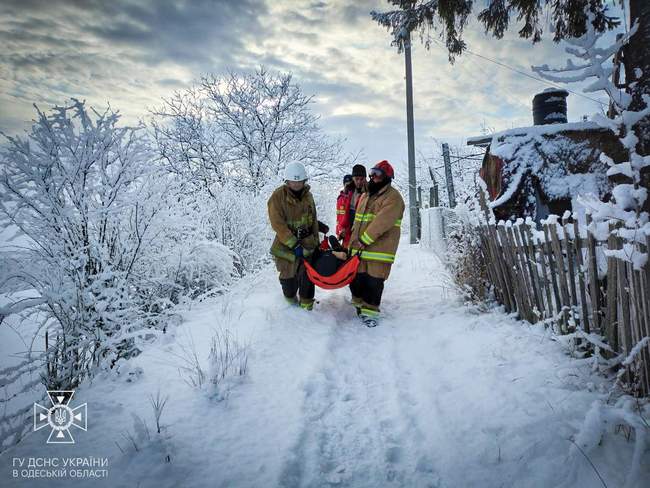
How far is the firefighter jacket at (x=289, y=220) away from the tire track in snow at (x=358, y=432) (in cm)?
186

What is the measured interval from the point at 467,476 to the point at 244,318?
9.78 feet

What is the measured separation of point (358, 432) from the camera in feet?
7.22

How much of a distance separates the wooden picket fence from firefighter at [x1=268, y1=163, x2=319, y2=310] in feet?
8.08

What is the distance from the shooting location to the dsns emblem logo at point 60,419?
1.97 meters

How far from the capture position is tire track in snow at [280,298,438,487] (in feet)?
6.00

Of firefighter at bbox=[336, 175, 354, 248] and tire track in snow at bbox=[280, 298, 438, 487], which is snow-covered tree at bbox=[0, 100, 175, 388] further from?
firefighter at bbox=[336, 175, 354, 248]

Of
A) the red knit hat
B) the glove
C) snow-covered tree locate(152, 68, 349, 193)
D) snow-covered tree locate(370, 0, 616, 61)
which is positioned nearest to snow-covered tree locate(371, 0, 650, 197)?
snow-covered tree locate(370, 0, 616, 61)

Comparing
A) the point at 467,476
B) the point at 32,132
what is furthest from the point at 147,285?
the point at 467,476

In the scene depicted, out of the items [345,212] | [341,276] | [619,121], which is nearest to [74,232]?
[341,276]

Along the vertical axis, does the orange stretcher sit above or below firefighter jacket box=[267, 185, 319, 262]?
below

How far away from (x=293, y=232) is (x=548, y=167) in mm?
3942

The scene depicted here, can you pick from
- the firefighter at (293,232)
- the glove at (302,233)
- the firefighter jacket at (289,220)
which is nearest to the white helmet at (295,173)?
the firefighter at (293,232)

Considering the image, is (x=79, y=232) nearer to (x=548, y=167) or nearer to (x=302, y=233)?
(x=302, y=233)

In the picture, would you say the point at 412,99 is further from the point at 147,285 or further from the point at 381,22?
the point at 147,285
